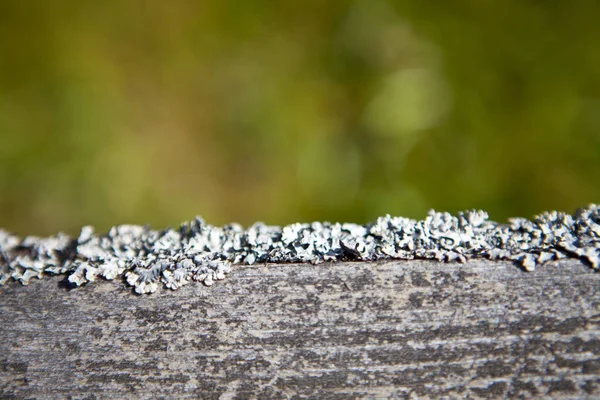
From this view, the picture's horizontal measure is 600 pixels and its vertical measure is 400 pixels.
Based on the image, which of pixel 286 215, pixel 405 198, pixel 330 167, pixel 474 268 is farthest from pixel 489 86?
pixel 474 268

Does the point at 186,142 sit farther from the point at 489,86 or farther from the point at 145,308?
the point at 145,308

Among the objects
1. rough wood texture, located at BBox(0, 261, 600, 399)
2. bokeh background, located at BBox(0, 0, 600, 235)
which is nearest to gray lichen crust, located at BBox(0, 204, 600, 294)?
rough wood texture, located at BBox(0, 261, 600, 399)

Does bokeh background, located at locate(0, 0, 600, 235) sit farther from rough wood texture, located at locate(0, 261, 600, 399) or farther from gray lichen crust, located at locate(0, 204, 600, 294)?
rough wood texture, located at locate(0, 261, 600, 399)

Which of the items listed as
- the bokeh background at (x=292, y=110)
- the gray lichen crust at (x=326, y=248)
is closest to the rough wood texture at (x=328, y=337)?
the gray lichen crust at (x=326, y=248)

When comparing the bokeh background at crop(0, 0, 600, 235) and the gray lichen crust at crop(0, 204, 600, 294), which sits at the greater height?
the bokeh background at crop(0, 0, 600, 235)

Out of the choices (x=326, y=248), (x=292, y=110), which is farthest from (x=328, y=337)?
(x=292, y=110)

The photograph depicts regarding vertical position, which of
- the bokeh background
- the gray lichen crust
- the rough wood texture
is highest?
the bokeh background

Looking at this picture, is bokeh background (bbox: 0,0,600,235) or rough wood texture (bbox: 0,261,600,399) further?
bokeh background (bbox: 0,0,600,235)
